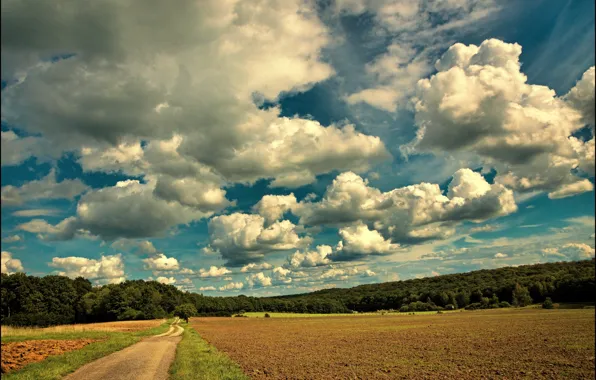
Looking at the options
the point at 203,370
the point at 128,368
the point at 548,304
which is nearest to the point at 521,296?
the point at 548,304

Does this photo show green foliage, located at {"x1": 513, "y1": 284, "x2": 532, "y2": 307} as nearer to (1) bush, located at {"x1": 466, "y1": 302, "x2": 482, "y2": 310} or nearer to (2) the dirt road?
(1) bush, located at {"x1": 466, "y1": 302, "x2": 482, "y2": 310}

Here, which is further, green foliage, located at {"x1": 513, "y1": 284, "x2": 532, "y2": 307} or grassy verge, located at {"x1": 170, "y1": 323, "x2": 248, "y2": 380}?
green foliage, located at {"x1": 513, "y1": 284, "x2": 532, "y2": 307}

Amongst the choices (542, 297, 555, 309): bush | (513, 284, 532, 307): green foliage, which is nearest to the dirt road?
(542, 297, 555, 309): bush

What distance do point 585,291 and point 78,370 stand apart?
12790 cm

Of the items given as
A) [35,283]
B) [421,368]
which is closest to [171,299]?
[35,283]

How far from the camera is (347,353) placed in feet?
114

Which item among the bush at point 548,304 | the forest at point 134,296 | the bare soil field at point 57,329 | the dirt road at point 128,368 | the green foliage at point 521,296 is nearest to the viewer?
the dirt road at point 128,368

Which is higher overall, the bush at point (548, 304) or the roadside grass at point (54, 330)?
the roadside grass at point (54, 330)

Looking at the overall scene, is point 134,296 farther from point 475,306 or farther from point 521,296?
point 521,296

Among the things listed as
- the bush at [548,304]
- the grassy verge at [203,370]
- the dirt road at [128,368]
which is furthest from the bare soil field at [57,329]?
the bush at [548,304]

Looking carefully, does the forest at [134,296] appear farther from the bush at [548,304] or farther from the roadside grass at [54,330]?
the roadside grass at [54,330]

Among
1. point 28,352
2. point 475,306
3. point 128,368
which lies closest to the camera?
point 128,368

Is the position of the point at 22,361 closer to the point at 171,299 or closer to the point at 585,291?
the point at 585,291

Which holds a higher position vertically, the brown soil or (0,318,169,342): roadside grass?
the brown soil
